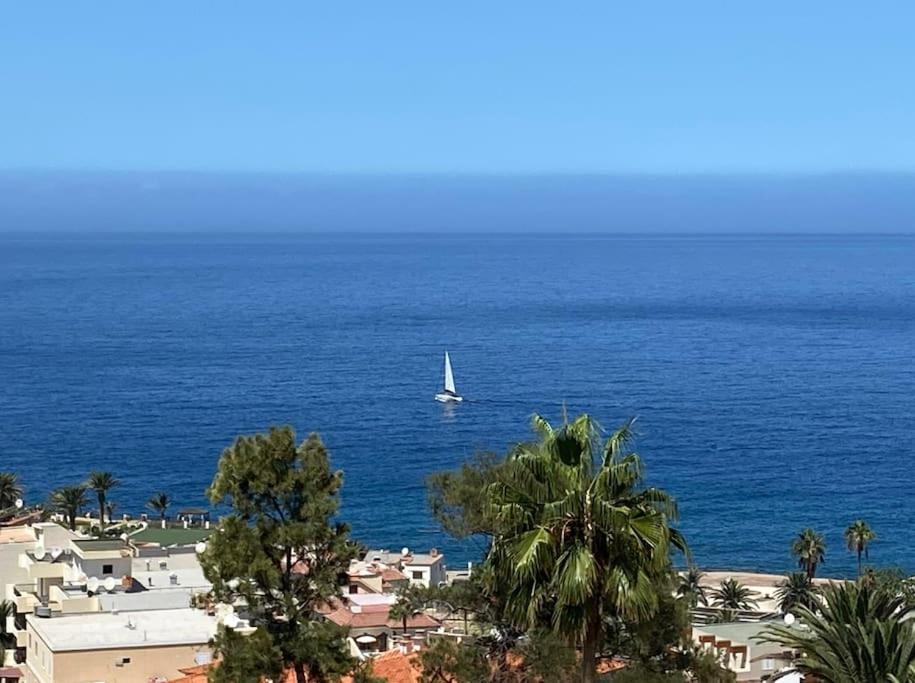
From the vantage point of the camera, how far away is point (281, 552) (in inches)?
819

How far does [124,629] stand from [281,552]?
17483 mm

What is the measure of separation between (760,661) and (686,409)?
81858mm

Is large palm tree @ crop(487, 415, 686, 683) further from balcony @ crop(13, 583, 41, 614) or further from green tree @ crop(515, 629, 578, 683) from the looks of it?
balcony @ crop(13, 583, 41, 614)

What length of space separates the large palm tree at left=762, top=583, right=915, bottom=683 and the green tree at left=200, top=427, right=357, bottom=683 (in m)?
5.52

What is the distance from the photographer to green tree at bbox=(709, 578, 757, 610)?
56.2 meters

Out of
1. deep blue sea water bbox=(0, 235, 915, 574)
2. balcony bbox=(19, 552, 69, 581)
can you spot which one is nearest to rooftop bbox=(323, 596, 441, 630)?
balcony bbox=(19, 552, 69, 581)

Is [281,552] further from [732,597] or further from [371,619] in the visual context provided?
[732,597]

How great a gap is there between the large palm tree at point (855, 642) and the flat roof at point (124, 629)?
17065mm

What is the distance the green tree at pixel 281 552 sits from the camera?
20.6 metres

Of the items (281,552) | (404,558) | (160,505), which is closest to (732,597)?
(404,558)

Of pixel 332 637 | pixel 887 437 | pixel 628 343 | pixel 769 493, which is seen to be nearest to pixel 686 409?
pixel 887 437

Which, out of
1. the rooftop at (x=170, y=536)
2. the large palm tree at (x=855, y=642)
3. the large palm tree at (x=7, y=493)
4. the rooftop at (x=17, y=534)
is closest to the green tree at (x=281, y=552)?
the large palm tree at (x=855, y=642)

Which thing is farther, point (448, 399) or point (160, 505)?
point (448, 399)

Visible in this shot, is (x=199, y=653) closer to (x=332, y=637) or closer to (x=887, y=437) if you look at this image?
(x=332, y=637)
